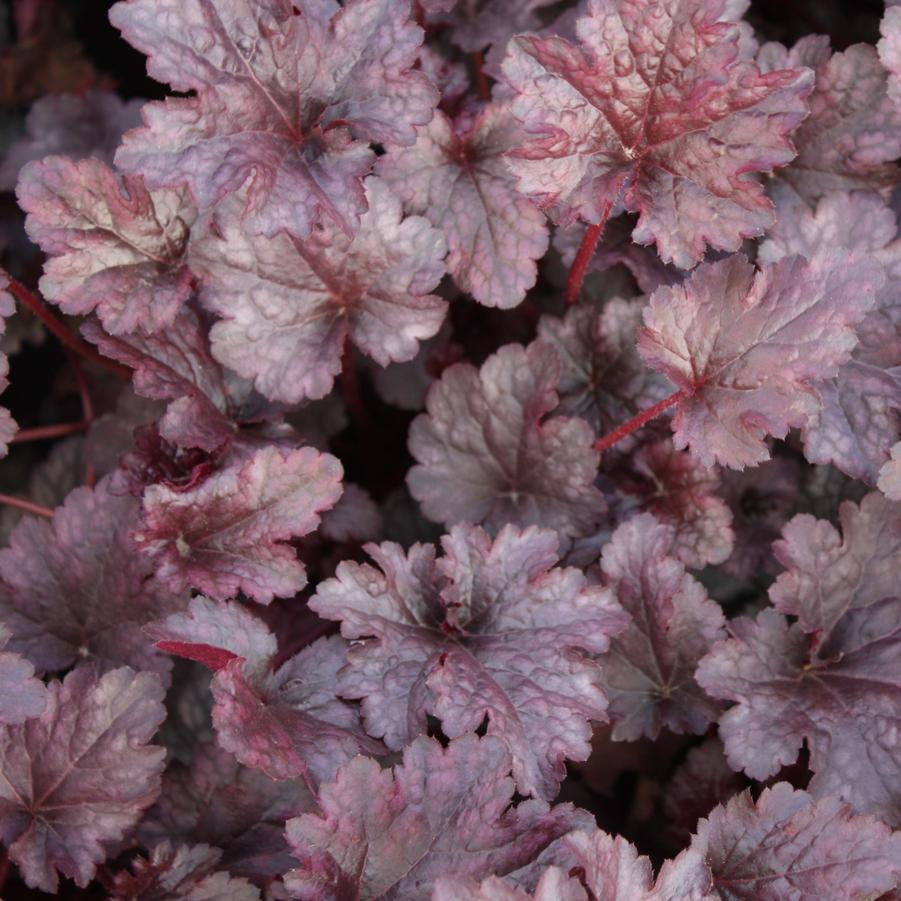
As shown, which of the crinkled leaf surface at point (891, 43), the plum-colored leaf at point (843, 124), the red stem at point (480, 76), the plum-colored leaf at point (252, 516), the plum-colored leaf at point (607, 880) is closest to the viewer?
the plum-colored leaf at point (607, 880)

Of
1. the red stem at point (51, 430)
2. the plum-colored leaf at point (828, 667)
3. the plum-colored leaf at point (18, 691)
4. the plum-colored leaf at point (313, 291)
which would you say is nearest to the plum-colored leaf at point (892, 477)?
the plum-colored leaf at point (828, 667)

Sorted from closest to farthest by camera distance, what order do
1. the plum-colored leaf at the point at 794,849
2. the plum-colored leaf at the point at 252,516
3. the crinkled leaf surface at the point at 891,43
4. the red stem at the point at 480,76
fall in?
1. the plum-colored leaf at the point at 794,849
2. the plum-colored leaf at the point at 252,516
3. the crinkled leaf surface at the point at 891,43
4. the red stem at the point at 480,76

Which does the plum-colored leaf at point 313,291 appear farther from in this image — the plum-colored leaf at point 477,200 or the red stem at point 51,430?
the red stem at point 51,430

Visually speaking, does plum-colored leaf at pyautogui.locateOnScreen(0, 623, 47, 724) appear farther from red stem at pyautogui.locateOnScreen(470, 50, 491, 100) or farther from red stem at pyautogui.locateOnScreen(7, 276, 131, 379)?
red stem at pyautogui.locateOnScreen(470, 50, 491, 100)

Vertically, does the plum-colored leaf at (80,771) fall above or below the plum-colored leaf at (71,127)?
below

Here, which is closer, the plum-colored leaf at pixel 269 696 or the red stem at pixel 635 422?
the plum-colored leaf at pixel 269 696

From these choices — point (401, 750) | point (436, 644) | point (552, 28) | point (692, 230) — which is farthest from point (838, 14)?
point (401, 750)

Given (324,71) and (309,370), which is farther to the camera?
(309,370)

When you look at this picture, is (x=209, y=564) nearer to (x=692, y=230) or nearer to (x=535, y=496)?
(x=535, y=496)
